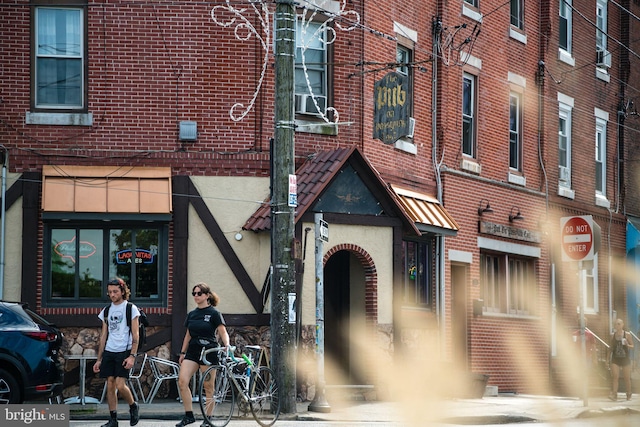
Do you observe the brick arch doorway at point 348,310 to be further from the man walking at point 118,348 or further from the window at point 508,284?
the man walking at point 118,348

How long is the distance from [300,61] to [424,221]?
368 cm

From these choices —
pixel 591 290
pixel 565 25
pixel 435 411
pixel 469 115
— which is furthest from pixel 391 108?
pixel 591 290

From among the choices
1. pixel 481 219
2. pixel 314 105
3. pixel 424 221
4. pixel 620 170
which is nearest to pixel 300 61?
pixel 314 105

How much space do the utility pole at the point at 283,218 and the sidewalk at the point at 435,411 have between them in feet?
2.29

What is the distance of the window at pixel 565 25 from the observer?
91.2 ft

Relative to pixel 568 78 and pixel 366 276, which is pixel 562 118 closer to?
pixel 568 78

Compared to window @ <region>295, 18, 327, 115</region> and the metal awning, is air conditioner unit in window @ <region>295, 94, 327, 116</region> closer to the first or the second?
window @ <region>295, 18, 327, 115</region>

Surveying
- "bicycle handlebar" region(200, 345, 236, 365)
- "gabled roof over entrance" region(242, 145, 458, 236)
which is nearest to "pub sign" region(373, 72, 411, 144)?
"gabled roof over entrance" region(242, 145, 458, 236)

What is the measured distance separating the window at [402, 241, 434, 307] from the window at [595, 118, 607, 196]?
867 centimetres

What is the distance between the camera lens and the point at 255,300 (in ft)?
63.3

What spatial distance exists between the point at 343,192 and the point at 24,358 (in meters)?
6.89

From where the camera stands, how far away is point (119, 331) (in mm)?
14000

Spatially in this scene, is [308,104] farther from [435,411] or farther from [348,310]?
[435,411]

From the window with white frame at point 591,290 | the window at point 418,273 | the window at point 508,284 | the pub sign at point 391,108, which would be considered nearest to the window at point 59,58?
the pub sign at point 391,108
